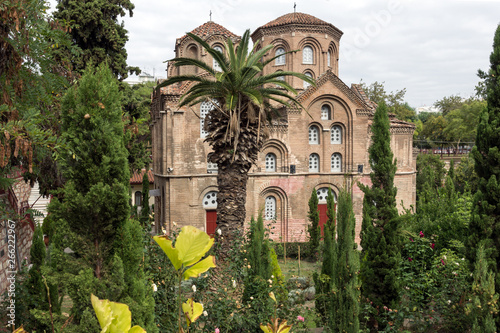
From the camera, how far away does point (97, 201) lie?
3.62 metres

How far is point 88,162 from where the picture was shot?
146 inches

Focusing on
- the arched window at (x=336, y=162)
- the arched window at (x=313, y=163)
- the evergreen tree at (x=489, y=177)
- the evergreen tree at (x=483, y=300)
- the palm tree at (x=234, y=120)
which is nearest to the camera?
the evergreen tree at (x=483, y=300)

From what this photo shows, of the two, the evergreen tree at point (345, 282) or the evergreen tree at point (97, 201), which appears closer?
the evergreen tree at point (97, 201)

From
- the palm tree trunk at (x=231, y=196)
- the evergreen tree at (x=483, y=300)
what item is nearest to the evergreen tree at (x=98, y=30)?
the palm tree trunk at (x=231, y=196)

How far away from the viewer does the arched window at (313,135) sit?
20.8 metres

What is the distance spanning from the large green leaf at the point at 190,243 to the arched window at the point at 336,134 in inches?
803

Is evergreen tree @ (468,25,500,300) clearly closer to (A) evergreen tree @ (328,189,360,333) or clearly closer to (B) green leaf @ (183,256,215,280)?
(A) evergreen tree @ (328,189,360,333)

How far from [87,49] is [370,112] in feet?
46.9

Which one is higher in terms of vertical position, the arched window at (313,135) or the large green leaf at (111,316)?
the arched window at (313,135)

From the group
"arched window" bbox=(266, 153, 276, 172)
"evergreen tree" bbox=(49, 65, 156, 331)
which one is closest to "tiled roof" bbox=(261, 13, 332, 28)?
"arched window" bbox=(266, 153, 276, 172)

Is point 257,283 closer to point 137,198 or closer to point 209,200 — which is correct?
point 209,200

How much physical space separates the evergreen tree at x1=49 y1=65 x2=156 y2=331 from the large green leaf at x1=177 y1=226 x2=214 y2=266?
2636 millimetres

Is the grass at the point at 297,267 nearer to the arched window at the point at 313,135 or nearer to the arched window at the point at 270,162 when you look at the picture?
the arched window at the point at 270,162

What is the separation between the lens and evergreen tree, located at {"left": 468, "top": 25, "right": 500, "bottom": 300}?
25.5 ft
